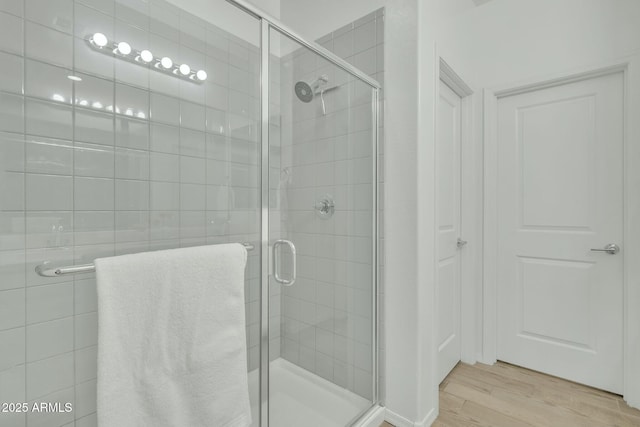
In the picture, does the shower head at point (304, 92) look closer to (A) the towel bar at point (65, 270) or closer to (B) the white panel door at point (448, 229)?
(B) the white panel door at point (448, 229)

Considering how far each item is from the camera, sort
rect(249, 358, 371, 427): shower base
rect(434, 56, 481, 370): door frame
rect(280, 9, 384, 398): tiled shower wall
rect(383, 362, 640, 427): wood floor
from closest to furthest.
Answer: rect(249, 358, 371, 427): shower base < rect(280, 9, 384, 398): tiled shower wall < rect(383, 362, 640, 427): wood floor < rect(434, 56, 481, 370): door frame

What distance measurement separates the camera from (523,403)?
6.09 ft

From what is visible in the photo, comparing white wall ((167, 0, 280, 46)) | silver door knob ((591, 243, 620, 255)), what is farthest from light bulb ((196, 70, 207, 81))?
silver door knob ((591, 243, 620, 255))

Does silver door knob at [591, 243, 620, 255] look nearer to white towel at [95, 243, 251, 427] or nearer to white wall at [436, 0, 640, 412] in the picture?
white wall at [436, 0, 640, 412]

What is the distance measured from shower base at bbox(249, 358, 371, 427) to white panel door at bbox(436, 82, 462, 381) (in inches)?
30.7

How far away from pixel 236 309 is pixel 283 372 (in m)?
0.56

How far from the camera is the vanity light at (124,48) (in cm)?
123

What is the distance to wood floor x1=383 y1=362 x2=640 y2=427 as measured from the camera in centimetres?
170

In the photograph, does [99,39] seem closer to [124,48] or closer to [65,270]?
[124,48]

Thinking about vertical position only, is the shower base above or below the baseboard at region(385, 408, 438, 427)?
above

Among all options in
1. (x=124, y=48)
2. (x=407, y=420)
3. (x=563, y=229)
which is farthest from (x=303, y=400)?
(x=563, y=229)

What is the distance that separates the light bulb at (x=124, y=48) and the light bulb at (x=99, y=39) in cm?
5

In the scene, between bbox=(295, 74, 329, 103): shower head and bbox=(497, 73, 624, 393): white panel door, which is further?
bbox=(497, 73, 624, 393): white panel door

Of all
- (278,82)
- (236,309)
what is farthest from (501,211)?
(236,309)
